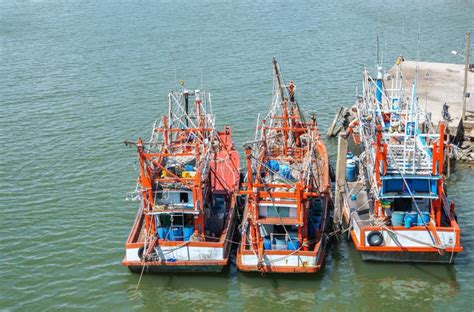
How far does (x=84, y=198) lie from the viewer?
36688 millimetres

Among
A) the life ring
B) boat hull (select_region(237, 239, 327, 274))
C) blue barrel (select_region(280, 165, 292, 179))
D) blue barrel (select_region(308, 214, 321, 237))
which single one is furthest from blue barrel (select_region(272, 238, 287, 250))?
the life ring

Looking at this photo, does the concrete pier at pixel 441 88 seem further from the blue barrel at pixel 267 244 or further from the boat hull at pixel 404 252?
the blue barrel at pixel 267 244

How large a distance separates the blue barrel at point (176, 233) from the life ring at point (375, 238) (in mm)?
8396

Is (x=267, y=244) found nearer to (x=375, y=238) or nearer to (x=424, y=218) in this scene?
(x=375, y=238)

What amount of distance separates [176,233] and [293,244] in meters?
5.20

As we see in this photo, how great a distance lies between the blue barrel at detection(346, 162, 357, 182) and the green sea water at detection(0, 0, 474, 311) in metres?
4.70

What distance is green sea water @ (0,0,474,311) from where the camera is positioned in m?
28.4

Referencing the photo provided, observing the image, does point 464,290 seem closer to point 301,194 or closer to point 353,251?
point 353,251

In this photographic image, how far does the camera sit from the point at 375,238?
2861 cm

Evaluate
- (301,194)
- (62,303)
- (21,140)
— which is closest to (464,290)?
(301,194)

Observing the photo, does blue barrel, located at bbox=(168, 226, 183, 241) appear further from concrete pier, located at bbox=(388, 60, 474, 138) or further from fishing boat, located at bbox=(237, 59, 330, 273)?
concrete pier, located at bbox=(388, 60, 474, 138)

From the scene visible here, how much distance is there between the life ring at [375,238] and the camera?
28.5m

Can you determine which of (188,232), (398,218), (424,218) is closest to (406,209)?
(398,218)

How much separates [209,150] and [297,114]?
7.79 m
